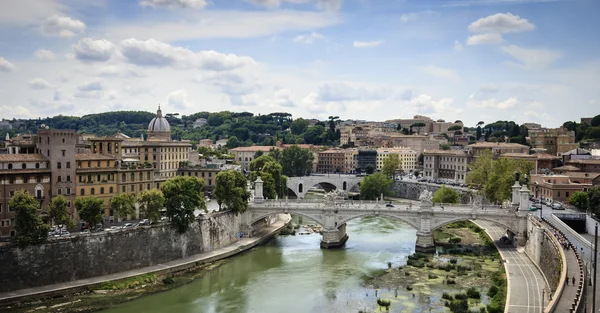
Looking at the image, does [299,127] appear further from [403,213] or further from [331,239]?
A: [403,213]

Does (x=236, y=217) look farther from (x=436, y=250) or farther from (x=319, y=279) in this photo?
(x=436, y=250)

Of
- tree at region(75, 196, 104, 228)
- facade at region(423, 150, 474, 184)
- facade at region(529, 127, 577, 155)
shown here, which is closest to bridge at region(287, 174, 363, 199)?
facade at region(423, 150, 474, 184)

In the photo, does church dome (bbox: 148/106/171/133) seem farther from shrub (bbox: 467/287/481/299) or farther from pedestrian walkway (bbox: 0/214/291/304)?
shrub (bbox: 467/287/481/299)

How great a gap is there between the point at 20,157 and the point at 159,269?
8882 mm

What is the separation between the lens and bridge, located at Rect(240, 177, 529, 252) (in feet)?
114

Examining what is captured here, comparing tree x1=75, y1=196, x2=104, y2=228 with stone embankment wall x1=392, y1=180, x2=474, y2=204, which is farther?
stone embankment wall x1=392, y1=180, x2=474, y2=204

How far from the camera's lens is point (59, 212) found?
95.7ft

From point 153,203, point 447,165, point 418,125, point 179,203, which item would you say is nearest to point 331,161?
point 447,165

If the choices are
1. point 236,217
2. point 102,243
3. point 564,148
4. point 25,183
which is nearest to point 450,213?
point 236,217

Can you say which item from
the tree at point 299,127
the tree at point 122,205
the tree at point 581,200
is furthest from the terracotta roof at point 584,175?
the tree at point 299,127

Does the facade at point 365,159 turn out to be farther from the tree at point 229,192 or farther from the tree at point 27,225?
the tree at point 27,225

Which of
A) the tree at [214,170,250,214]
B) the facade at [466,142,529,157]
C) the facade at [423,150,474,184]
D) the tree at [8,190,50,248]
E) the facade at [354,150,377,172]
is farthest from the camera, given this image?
the facade at [354,150,377,172]

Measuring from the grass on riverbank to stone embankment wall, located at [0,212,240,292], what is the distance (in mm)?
1391

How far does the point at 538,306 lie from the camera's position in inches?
877
